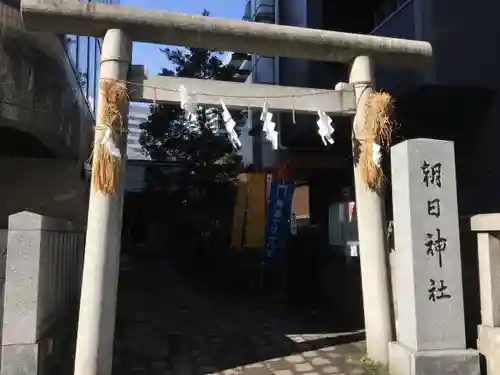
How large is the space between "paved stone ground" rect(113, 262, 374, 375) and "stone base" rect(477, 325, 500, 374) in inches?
57.0

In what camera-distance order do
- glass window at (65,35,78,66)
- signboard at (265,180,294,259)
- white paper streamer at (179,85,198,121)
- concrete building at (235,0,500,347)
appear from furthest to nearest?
signboard at (265,180,294,259) < glass window at (65,35,78,66) < concrete building at (235,0,500,347) < white paper streamer at (179,85,198,121)

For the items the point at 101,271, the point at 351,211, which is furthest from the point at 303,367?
the point at 351,211

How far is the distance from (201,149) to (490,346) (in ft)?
41.2

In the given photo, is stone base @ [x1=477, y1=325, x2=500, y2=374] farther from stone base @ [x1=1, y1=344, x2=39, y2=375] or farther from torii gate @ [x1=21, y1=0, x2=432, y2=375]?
stone base @ [x1=1, y1=344, x2=39, y2=375]

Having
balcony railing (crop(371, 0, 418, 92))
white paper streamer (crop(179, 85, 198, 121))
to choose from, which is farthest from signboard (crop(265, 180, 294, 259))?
white paper streamer (crop(179, 85, 198, 121))

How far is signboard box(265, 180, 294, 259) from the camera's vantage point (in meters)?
13.5

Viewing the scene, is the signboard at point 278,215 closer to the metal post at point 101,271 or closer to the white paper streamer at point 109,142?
the metal post at point 101,271

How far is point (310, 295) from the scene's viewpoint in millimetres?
12922

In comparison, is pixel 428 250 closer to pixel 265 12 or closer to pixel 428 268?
pixel 428 268

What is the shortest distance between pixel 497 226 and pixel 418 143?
53.8 inches

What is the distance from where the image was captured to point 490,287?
20.5 ft

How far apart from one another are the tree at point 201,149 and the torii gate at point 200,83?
1005 cm

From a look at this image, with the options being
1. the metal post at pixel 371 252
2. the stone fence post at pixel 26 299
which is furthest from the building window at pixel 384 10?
the stone fence post at pixel 26 299

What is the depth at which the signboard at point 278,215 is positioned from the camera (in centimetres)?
1354
